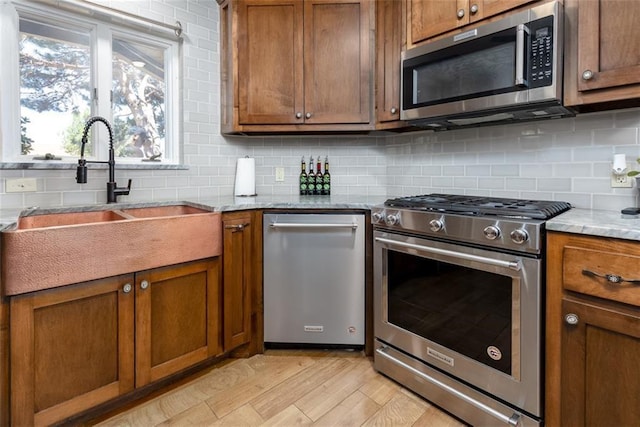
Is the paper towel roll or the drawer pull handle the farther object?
the paper towel roll

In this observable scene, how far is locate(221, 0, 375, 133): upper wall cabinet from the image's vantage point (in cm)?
224

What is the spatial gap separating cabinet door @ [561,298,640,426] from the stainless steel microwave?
0.90 metres

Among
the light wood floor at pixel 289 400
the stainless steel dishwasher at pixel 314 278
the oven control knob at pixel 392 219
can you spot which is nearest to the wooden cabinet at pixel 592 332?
the light wood floor at pixel 289 400

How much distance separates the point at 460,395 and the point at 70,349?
1.66 metres

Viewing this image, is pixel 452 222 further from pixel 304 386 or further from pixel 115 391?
pixel 115 391

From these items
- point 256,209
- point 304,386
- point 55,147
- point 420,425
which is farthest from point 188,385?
point 55,147

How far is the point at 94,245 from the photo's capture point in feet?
4.67

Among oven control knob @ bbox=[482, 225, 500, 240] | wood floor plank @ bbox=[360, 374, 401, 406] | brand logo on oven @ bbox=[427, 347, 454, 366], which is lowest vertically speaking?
wood floor plank @ bbox=[360, 374, 401, 406]

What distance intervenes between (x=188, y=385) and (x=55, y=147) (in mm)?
1489

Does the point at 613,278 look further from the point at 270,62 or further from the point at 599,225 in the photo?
the point at 270,62

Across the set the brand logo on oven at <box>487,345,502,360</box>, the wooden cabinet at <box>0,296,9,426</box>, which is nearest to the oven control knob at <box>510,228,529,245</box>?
the brand logo on oven at <box>487,345,502,360</box>

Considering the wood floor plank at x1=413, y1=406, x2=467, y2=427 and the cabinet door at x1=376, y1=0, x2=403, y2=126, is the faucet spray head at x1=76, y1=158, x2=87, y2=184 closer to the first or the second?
the cabinet door at x1=376, y1=0, x2=403, y2=126

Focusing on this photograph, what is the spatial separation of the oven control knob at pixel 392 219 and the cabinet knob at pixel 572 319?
762 millimetres

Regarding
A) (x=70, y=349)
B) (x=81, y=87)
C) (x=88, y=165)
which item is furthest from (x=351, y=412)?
(x=81, y=87)
